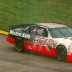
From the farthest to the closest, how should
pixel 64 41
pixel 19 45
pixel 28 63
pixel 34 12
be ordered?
pixel 34 12 → pixel 19 45 → pixel 64 41 → pixel 28 63

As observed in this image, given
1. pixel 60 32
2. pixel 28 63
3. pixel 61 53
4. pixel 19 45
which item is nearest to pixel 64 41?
pixel 61 53

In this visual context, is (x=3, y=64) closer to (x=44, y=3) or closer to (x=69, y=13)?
(x=69, y=13)

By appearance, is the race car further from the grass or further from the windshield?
the grass

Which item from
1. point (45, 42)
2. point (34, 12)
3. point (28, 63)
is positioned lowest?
point (28, 63)

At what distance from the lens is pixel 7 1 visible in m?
30.8

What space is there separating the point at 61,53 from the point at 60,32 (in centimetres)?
139

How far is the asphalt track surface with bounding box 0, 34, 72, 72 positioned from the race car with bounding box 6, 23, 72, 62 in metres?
0.33

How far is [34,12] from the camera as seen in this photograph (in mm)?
28312

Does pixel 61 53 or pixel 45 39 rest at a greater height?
pixel 45 39

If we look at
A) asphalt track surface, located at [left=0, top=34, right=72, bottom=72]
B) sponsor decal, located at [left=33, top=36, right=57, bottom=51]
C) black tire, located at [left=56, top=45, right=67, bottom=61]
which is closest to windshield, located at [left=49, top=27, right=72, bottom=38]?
sponsor decal, located at [left=33, top=36, right=57, bottom=51]

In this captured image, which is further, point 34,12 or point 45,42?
point 34,12

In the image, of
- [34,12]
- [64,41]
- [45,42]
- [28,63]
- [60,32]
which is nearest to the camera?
[28,63]

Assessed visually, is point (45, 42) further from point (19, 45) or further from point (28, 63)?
point (19, 45)

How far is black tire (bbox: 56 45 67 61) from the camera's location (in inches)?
623
